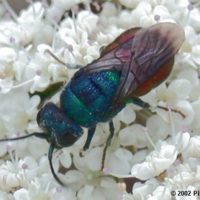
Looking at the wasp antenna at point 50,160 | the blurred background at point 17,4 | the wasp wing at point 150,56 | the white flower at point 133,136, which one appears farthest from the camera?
the blurred background at point 17,4

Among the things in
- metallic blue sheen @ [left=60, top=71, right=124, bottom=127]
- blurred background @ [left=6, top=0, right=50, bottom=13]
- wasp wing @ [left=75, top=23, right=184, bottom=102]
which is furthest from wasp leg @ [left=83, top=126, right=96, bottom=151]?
blurred background @ [left=6, top=0, right=50, bottom=13]

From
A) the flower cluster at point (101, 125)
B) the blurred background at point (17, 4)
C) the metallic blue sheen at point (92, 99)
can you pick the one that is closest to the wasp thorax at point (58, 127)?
the metallic blue sheen at point (92, 99)

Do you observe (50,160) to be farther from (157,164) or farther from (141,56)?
(141,56)

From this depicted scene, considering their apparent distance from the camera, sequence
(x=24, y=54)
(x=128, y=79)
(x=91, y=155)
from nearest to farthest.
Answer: (x=128, y=79) < (x=91, y=155) < (x=24, y=54)

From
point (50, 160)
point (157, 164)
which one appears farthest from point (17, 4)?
point (157, 164)

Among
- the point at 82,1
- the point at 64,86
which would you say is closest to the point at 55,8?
the point at 82,1

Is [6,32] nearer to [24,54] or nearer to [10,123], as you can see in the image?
[24,54]

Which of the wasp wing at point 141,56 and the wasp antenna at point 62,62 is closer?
the wasp wing at point 141,56

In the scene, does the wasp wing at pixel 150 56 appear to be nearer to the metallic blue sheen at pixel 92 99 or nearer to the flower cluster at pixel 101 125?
the metallic blue sheen at pixel 92 99
